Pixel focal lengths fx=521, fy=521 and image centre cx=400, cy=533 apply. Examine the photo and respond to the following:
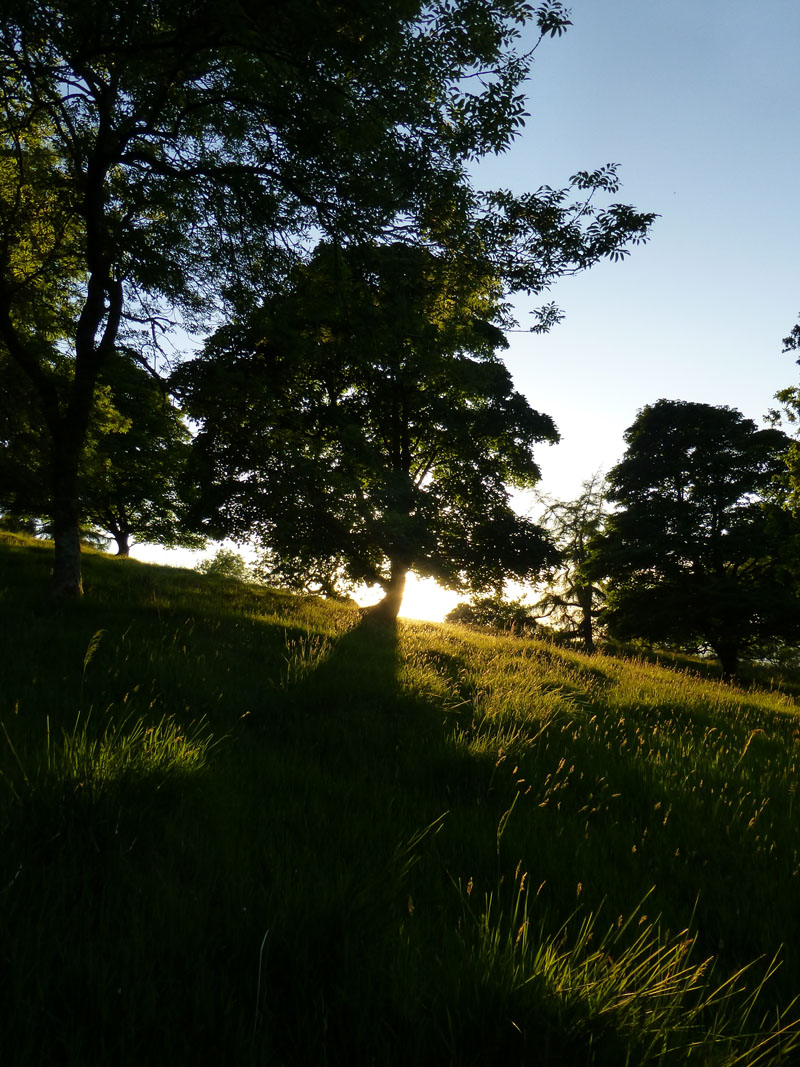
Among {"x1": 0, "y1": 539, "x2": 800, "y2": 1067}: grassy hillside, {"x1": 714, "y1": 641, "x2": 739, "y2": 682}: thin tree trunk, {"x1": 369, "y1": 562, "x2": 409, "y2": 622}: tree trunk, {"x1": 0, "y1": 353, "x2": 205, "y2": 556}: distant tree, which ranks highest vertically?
{"x1": 0, "y1": 353, "x2": 205, "y2": 556}: distant tree

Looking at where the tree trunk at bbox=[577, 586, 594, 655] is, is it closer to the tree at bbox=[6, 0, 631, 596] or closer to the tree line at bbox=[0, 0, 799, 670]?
the tree line at bbox=[0, 0, 799, 670]

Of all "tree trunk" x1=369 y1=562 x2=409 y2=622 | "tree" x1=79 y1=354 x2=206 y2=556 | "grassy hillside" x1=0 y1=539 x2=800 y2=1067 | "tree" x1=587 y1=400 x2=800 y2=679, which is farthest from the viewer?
"tree" x1=587 y1=400 x2=800 y2=679

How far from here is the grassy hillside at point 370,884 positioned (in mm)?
1407

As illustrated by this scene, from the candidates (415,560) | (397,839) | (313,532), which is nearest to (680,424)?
(415,560)

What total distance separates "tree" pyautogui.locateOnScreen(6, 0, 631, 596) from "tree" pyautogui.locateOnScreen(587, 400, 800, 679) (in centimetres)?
1791

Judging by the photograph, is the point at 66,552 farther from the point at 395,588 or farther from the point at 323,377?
the point at 395,588

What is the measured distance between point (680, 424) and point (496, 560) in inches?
514

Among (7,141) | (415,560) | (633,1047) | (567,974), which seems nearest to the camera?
(633,1047)

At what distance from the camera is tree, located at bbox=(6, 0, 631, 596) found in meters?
5.11

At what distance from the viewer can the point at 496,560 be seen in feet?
56.7

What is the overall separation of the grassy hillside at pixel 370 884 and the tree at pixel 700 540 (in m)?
18.1

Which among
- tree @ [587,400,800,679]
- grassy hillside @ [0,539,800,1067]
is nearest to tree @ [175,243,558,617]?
grassy hillside @ [0,539,800,1067]

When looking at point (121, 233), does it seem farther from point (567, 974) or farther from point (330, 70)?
point (567, 974)

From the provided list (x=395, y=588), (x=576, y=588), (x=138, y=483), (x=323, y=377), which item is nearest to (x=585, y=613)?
(x=576, y=588)
